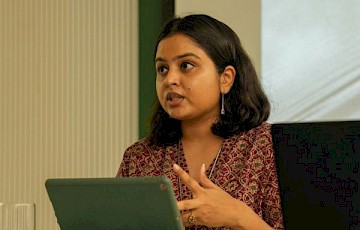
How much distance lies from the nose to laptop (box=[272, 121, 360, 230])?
2.46 ft

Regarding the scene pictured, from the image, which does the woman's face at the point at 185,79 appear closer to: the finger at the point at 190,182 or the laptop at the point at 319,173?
the finger at the point at 190,182

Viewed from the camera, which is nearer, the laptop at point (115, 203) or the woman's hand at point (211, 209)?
the laptop at point (115, 203)

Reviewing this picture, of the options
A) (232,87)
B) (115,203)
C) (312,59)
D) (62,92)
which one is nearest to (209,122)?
(232,87)

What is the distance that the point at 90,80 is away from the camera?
4281 mm

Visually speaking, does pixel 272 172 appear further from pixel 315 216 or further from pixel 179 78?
pixel 315 216

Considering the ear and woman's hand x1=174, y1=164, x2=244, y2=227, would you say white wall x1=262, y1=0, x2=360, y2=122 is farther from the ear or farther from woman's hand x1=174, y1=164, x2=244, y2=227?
woman's hand x1=174, y1=164, x2=244, y2=227

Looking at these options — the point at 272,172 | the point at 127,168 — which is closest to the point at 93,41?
the point at 127,168

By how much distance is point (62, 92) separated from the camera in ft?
14.3

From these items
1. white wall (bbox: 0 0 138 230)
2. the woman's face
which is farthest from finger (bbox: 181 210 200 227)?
white wall (bbox: 0 0 138 230)

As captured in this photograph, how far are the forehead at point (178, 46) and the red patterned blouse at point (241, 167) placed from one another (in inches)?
11.0

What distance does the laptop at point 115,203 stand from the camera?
4.88 feet

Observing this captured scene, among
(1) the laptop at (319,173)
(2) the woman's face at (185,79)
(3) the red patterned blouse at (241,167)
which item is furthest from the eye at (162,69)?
(1) the laptop at (319,173)

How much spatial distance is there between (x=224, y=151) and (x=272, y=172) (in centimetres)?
16

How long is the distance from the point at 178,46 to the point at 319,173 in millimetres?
938
